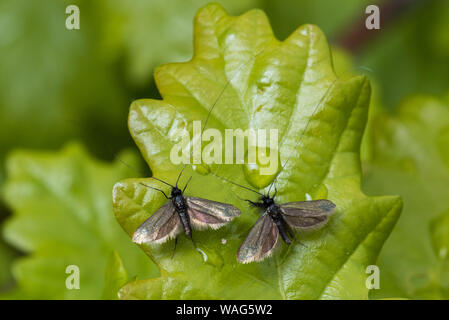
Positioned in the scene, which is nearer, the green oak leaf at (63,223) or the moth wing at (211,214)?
the moth wing at (211,214)

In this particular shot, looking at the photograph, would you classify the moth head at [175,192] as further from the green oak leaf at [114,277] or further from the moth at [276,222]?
the green oak leaf at [114,277]

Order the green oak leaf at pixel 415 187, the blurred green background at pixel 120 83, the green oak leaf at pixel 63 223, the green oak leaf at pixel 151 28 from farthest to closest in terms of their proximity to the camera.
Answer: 1. the green oak leaf at pixel 151 28
2. the blurred green background at pixel 120 83
3. the green oak leaf at pixel 63 223
4. the green oak leaf at pixel 415 187

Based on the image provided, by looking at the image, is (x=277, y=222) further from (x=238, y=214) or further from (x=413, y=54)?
(x=413, y=54)

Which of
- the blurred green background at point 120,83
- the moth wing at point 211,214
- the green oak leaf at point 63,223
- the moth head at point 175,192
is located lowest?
the green oak leaf at point 63,223

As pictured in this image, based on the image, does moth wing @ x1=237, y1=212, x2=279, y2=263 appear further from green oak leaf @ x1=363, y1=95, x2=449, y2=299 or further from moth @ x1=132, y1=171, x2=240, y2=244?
green oak leaf @ x1=363, y1=95, x2=449, y2=299

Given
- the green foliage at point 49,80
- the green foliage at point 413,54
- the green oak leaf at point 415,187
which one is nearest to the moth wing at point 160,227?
the green oak leaf at point 415,187

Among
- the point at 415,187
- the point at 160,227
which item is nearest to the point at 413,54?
the point at 415,187

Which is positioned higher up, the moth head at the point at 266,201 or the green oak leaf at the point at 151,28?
the green oak leaf at the point at 151,28

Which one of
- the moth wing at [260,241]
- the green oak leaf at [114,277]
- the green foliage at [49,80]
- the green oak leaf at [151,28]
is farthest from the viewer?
the green foliage at [49,80]
